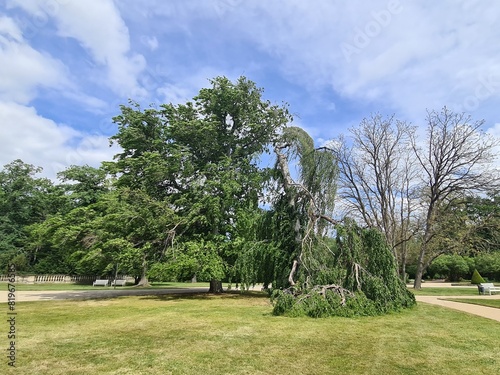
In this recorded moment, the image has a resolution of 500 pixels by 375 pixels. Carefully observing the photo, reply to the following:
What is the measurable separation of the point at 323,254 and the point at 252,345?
6124mm

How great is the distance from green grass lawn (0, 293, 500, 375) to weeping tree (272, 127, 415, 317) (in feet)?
2.28

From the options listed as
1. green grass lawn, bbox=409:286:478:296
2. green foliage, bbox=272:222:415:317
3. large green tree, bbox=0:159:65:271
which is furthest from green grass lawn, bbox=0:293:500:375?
large green tree, bbox=0:159:65:271

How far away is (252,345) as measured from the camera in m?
5.87

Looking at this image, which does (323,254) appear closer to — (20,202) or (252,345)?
(252,345)

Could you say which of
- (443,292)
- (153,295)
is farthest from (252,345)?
(443,292)

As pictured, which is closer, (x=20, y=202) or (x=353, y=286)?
(x=353, y=286)

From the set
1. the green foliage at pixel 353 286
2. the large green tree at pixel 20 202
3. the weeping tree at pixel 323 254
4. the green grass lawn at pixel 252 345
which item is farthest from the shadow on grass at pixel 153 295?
the large green tree at pixel 20 202

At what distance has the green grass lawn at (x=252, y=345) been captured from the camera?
182 inches

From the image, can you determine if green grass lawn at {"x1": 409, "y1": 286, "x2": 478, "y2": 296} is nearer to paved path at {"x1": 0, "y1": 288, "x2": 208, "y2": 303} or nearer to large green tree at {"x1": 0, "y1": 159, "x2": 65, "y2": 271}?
paved path at {"x1": 0, "y1": 288, "x2": 208, "y2": 303}

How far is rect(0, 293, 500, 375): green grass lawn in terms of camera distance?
463cm

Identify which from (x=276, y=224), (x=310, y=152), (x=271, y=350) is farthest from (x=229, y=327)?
(x=310, y=152)

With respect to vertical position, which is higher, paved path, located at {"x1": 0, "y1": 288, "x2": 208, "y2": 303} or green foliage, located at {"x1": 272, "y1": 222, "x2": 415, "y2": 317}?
green foliage, located at {"x1": 272, "y1": 222, "x2": 415, "y2": 317}

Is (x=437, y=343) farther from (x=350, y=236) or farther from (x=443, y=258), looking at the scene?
(x=443, y=258)

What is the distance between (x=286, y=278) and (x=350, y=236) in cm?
268
